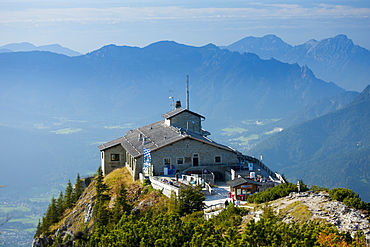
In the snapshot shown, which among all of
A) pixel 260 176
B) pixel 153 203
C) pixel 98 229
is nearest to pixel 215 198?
pixel 153 203

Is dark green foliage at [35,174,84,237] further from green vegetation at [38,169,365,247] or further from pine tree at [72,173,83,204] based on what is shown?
green vegetation at [38,169,365,247]

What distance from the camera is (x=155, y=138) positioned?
2425 inches

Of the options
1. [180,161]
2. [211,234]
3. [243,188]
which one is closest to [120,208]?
[243,188]

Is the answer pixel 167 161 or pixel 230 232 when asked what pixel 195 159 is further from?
pixel 230 232

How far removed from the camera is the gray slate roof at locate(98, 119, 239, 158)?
188 feet

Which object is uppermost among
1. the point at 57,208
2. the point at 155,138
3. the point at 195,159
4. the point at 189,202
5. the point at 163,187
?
the point at 155,138

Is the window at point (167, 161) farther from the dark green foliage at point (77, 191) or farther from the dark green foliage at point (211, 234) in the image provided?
the dark green foliage at point (211, 234)

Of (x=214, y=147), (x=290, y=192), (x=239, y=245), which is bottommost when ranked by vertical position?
(x=239, y=245)

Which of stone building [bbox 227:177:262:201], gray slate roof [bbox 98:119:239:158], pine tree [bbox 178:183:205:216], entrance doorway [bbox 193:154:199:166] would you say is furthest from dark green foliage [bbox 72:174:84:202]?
pine tree [bbox 178:183:205:216]

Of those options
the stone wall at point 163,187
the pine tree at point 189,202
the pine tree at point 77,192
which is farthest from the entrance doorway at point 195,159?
the pine tree at point 189,202

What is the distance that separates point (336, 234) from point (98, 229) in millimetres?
11794

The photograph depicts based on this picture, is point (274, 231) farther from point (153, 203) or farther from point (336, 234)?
point (153, 203)

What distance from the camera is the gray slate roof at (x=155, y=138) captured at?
57.3m

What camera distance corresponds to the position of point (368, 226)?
27703 mm
